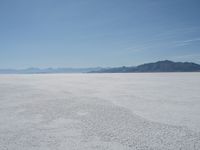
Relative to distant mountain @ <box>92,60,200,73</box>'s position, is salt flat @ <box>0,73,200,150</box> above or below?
below

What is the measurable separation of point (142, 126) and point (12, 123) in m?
3.31

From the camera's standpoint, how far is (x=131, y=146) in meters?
3.57

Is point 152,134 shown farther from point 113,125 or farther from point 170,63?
point 170,63

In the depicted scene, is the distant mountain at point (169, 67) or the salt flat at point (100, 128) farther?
the distant mountain at point (169, 67)

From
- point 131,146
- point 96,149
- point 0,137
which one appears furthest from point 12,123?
point 131,146

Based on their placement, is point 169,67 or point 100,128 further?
point 169,67

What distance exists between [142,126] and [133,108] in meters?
2.01

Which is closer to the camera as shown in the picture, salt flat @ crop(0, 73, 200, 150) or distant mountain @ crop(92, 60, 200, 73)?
salt flat @ crop(0, 73, 200, 150)

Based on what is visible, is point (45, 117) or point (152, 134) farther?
point (45, 117)

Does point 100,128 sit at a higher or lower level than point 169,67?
lower

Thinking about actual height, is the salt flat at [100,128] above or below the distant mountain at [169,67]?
below

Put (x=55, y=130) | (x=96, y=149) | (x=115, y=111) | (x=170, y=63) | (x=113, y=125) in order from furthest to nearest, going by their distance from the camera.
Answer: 1. (x=170, y=63)
2. (x=115, y=111)
3. (x=113, y=125)
4. (x=55, y=130)
5. (x=96, y=149)

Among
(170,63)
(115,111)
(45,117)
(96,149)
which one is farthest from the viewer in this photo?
(170,63)

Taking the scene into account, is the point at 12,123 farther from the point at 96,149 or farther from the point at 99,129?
the point at 96,149
